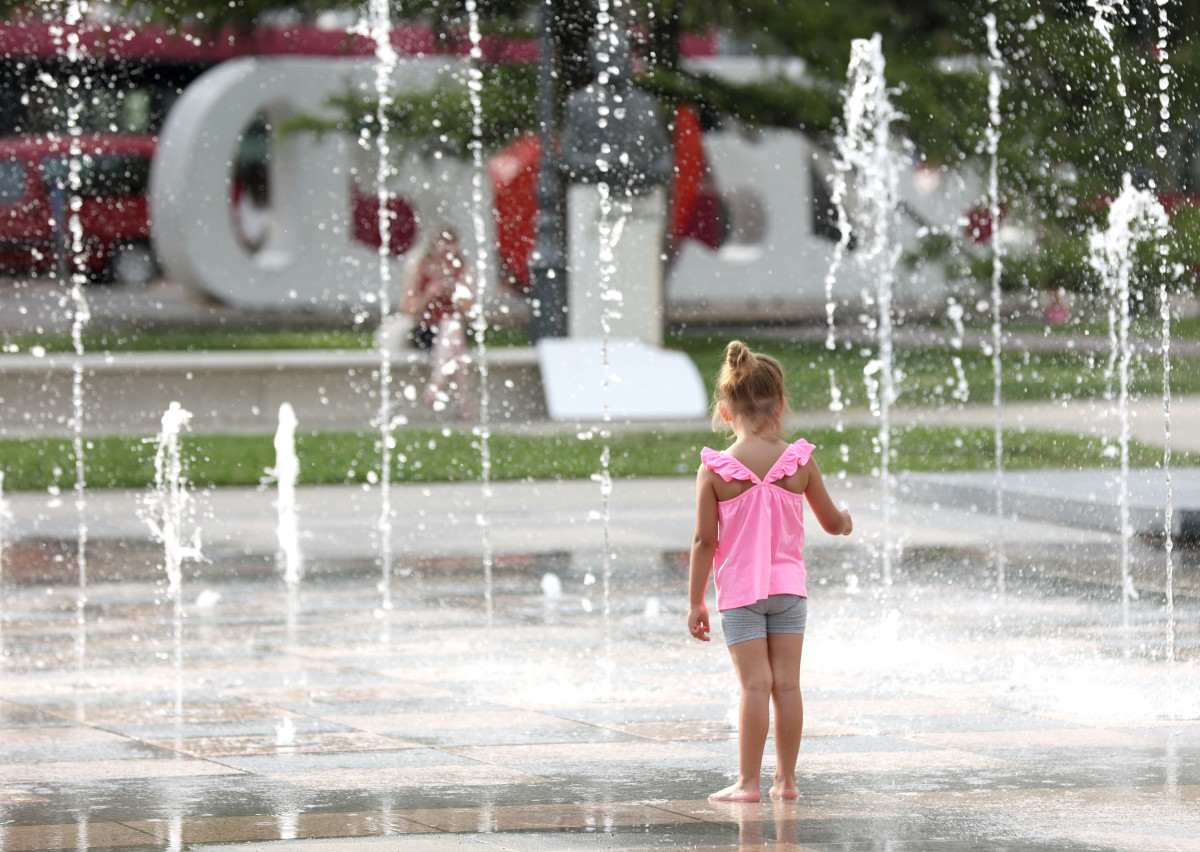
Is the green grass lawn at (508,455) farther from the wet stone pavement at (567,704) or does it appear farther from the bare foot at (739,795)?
the bare foot at (739,795)

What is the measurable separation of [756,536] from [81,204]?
3534cm

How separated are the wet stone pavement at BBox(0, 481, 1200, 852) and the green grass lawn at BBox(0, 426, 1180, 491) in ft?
11.1

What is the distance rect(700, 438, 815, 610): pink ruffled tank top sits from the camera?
536 cm

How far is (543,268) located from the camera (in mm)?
21672

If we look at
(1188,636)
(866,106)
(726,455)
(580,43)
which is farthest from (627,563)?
(866,106)

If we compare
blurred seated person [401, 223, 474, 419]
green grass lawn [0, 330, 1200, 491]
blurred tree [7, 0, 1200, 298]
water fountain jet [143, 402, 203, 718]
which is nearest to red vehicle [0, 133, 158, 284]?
blurred tree [7, 0, 1200, 298]

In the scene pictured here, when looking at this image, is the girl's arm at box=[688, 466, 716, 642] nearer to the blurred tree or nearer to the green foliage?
the blurred tree

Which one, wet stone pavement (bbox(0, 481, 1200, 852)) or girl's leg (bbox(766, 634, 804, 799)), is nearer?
wet stone pavement (bbox(0, 481, 1200, 852))

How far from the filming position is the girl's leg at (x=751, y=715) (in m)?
5.30

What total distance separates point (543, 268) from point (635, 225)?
4.59 feet

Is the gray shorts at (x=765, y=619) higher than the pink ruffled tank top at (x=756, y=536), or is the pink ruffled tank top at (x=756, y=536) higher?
the pink ruffled tank top at (x=756, y=536)

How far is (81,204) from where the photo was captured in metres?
39.0

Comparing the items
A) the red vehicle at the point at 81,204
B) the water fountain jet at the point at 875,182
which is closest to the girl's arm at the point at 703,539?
the water fountain jet at the point at 875,182

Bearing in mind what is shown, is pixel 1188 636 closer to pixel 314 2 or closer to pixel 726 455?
pixel 726 455
